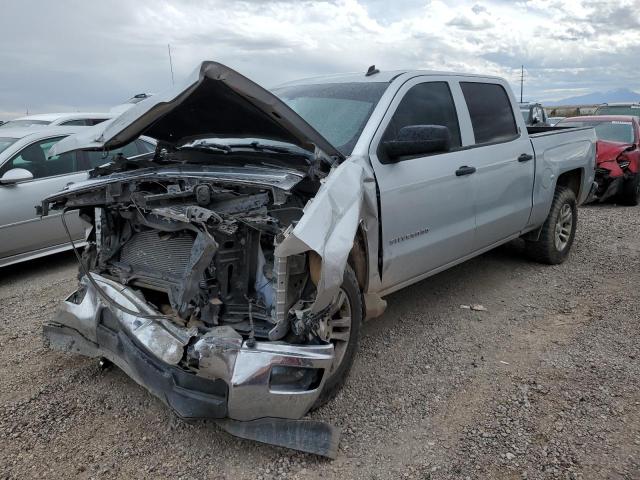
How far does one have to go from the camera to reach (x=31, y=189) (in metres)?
5.89

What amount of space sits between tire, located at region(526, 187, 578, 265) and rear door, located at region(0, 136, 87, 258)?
4.93m

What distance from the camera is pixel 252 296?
3113mm

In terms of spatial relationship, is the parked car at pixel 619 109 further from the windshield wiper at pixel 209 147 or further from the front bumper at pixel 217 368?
the front bumper at pixel 217 368

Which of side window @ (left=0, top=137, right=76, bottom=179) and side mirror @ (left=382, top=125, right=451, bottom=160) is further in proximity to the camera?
side window @ (left=0, top=137, right=76, bottom=179)

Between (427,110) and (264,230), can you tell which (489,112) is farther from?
(264,230)

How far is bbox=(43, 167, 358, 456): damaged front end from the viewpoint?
271 cm

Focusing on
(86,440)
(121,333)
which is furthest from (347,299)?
(86,440)

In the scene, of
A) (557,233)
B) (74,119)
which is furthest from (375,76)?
(74,119)

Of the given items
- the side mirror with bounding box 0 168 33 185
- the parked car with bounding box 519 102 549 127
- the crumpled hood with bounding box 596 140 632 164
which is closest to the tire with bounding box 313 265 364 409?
the side mirror with bounding box 0 168 33 185

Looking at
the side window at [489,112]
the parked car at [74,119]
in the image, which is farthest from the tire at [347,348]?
the parked car at [74,119]

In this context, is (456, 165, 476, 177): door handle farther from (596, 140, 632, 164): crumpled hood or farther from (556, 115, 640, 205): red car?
(596, 140, 632, 164): crumpled hood

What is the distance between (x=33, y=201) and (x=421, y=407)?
185 inches

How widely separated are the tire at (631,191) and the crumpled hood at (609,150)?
0.50 m

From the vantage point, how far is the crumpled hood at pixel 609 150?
32.9 ft
